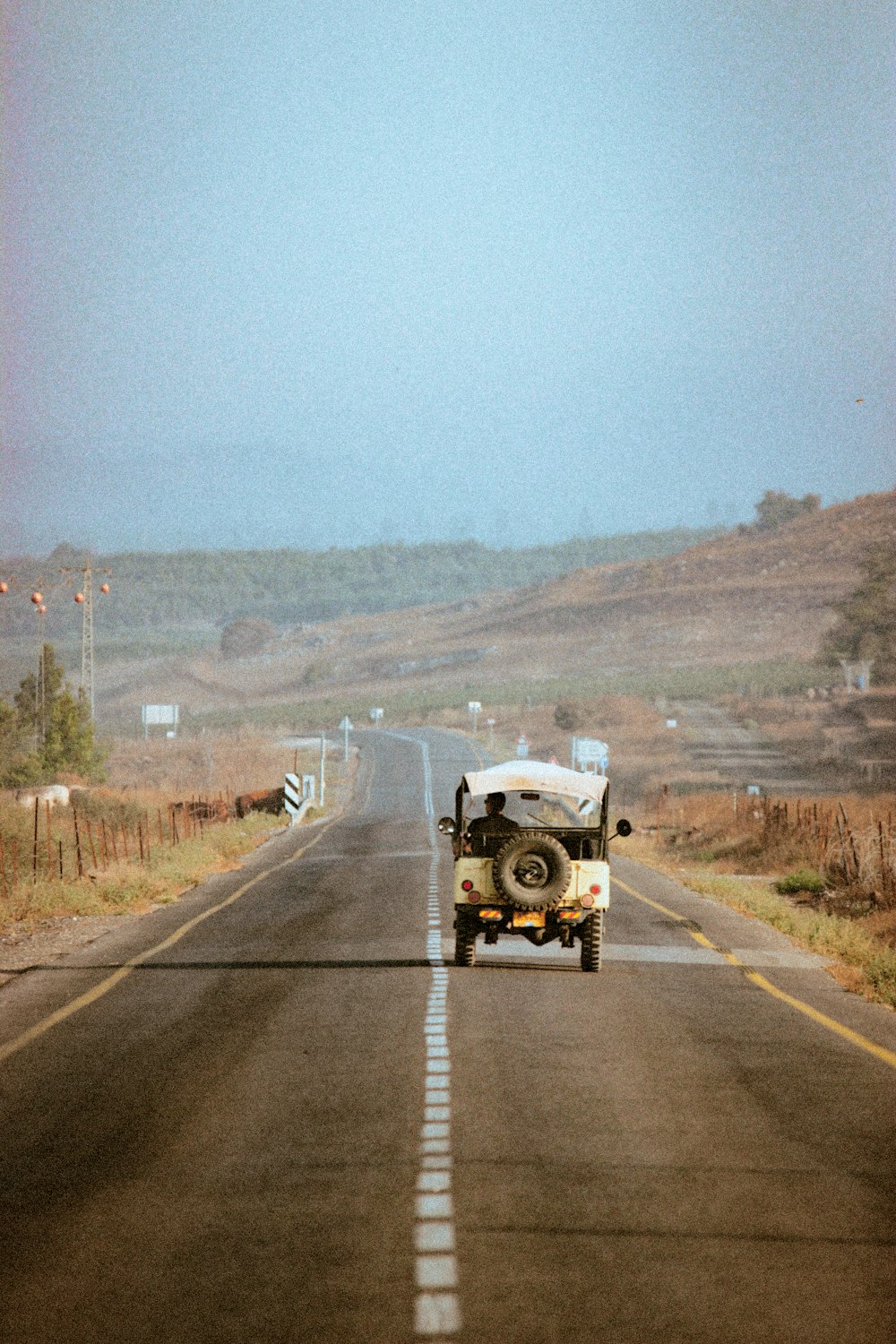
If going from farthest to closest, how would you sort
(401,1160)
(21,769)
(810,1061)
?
(21,769)
(810,1061)
(401,1160)

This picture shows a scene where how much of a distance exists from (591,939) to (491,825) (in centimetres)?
169

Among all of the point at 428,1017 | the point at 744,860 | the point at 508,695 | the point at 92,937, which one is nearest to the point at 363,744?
the point at 508,695

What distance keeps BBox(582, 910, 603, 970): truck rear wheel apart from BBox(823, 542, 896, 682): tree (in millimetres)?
113520

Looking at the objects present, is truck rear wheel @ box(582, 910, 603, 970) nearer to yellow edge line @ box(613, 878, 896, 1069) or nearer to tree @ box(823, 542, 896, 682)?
yellow edge line @ box(613, 878, 896, 1069)

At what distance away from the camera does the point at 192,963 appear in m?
17.6

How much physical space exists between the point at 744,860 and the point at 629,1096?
93.8 feet

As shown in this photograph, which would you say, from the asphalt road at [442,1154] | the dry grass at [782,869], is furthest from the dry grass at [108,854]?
the dry grass at [782,869]

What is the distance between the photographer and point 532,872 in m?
16.5

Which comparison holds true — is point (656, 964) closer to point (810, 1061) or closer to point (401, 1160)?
point (810, 1061)

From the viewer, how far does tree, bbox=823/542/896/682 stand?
420 ft

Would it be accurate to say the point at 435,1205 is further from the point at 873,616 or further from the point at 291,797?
the point at 873,616

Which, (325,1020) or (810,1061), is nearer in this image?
(810,1061)

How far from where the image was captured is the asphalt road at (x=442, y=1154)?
6051 millimetres

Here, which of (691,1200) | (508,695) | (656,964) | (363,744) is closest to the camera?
(691,1200)
